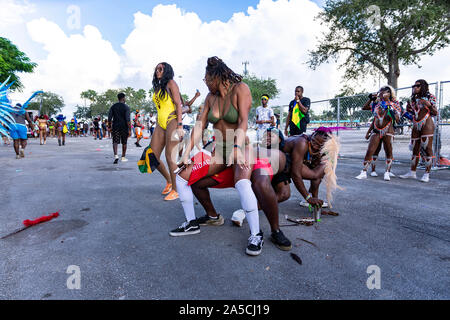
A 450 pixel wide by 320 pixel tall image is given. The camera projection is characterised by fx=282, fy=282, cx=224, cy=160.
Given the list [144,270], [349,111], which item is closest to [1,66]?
[349,111]

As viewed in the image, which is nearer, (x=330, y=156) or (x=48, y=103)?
(x=330, y=156)

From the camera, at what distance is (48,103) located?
228 feet

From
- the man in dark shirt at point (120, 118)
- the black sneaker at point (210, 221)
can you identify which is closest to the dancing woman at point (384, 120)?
the black sneaker at point (210, 221)

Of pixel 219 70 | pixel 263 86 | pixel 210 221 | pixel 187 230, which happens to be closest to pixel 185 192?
pixel 187 230

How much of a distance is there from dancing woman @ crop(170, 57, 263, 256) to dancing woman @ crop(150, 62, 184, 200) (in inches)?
51.4

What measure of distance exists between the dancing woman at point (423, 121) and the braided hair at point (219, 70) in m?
4.51

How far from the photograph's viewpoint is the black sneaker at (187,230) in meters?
2.81

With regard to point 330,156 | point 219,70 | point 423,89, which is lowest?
point 330,156

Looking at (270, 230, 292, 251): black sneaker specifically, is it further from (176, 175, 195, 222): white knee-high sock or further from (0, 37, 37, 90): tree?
(0, 37, 37, 90): tree

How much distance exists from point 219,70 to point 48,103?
8067cm

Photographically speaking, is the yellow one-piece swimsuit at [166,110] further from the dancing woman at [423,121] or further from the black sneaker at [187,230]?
the dancing woman at [423,121]

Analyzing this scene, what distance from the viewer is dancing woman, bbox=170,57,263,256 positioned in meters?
2.52

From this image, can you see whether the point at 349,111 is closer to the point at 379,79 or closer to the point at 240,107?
the point at 240,107

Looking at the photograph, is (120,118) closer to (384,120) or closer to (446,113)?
(384,120)
